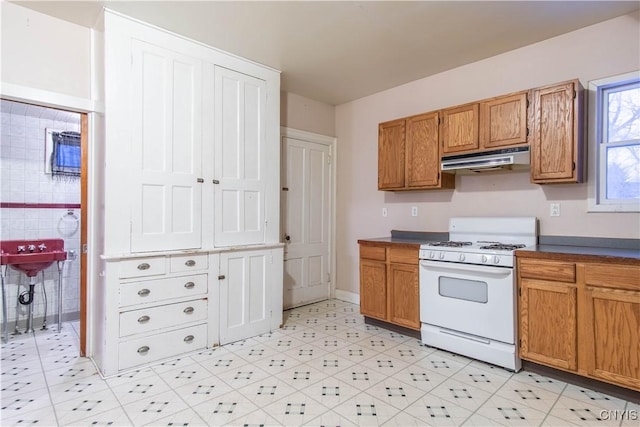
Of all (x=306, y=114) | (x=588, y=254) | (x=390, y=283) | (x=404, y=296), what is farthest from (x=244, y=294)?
(x=588, y=254)

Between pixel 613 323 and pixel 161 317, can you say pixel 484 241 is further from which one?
pixel 161 317

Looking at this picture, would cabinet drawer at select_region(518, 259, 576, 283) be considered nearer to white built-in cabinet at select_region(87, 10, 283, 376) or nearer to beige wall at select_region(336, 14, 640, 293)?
beige wall at select_region(336, 14, 640, 293)

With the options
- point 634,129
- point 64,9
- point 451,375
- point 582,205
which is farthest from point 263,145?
point 634,129

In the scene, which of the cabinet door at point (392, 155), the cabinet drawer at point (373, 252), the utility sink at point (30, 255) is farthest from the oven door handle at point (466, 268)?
the utility sink at point (30, 255)

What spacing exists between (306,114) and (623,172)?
3339 millimetres

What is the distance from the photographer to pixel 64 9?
2500mm

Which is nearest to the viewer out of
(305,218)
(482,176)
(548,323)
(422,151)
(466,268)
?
(548,323)

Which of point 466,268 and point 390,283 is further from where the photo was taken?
point 390,283

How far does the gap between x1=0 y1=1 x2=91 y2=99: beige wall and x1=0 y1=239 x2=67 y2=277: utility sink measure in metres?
1.78

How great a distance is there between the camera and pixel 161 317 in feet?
8.92

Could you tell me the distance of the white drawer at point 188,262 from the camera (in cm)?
279

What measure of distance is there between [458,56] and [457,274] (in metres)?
2.11

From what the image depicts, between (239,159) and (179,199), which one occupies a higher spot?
(239,159)

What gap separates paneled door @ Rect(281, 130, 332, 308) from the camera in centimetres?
429
